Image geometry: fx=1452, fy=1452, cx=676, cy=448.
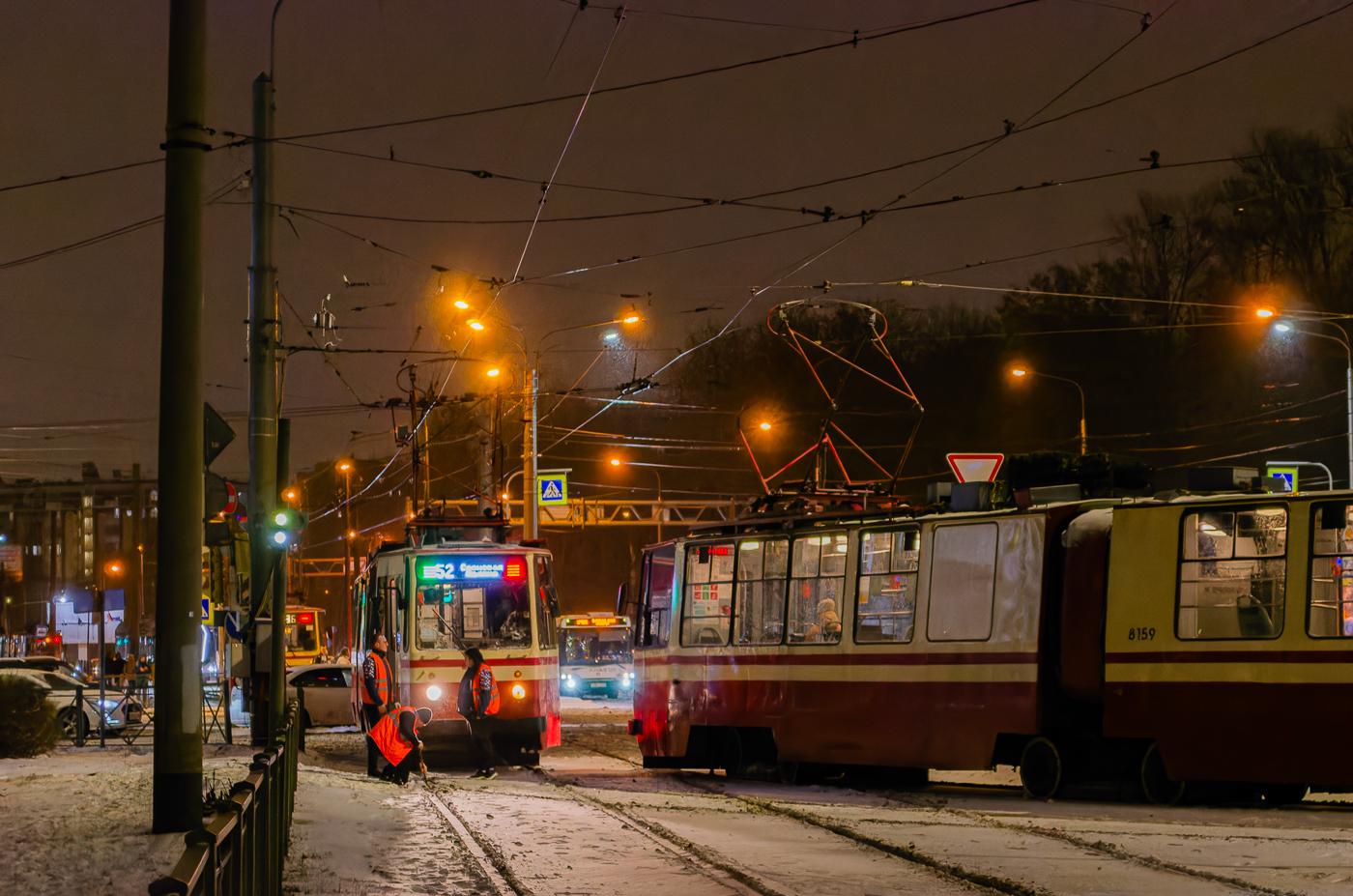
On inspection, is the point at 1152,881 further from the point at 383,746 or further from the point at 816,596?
the point at 383,746

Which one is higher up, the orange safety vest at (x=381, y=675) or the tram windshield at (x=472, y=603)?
the tram windshield at (x=472, y=603)

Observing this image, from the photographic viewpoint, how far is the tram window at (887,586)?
15000 millimetres

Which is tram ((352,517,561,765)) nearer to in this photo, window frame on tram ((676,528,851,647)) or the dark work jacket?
the dark work jacket

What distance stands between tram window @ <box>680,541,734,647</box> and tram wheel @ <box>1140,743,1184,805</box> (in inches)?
212

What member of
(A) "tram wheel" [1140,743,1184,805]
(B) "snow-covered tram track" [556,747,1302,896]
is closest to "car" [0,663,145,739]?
(B) "snow-covered tram track" [556,747,1302,896]

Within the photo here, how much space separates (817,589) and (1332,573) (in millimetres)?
5582

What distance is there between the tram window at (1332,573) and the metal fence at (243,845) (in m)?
8.38

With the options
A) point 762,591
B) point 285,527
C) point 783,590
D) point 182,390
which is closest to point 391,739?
point 285,527

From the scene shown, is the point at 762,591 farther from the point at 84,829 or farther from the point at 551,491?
the point at 551,491

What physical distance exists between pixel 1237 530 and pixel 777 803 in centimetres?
479

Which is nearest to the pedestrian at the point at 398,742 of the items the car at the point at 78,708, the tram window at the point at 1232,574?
the tram window at the point at 1232,574

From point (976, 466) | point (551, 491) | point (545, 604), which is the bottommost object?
point (545, 604)

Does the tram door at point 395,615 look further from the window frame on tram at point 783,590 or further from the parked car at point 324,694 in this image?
the parked car at point 324,694

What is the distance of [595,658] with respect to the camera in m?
37.1
